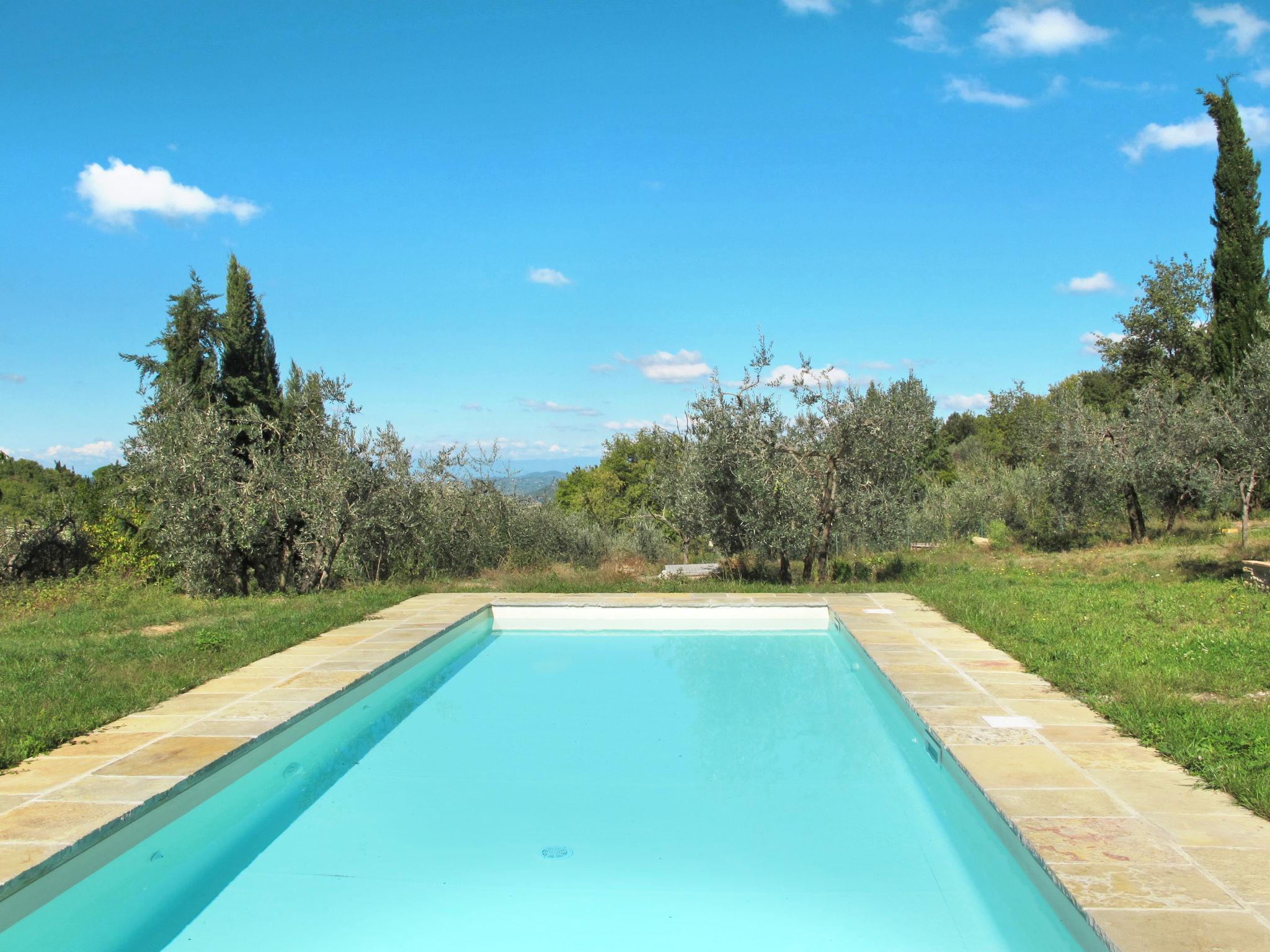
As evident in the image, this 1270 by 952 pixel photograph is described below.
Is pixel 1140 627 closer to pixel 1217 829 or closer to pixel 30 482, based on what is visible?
pixel 1217 829

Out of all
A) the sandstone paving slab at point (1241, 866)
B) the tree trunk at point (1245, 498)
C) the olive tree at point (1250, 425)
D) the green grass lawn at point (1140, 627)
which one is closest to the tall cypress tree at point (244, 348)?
the green grass lawn at point (1140, 627)

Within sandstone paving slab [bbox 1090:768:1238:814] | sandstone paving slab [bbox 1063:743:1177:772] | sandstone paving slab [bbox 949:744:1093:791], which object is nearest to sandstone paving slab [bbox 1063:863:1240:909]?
sandstone paving slab [bbox 1090:768:1238:814]

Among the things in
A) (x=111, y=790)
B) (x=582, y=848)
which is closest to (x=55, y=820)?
(x=111, y=790)

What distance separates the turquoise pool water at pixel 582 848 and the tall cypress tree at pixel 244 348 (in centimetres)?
1101

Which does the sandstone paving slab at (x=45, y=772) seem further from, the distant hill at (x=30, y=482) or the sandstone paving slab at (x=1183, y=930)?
the distant hill at (x=30, y=482)

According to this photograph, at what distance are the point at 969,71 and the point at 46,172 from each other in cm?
1259

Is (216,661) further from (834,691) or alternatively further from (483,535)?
(483,535)

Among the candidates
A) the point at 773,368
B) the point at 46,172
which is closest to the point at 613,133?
the point at 773,368

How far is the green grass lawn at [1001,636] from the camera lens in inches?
165

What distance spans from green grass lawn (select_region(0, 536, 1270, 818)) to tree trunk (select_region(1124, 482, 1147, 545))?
1.78 metres

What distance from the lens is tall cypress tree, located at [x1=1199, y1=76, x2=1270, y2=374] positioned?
1605 cm

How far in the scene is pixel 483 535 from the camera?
12.1m

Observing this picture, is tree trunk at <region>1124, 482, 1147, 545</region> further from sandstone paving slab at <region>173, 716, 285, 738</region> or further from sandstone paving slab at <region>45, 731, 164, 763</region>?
sandstone paving slab at <region>45, 731, 164, 763</region>

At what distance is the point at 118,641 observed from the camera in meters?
6.58
